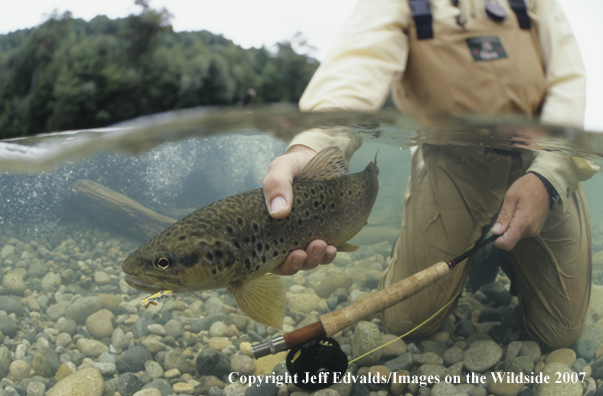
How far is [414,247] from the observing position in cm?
343

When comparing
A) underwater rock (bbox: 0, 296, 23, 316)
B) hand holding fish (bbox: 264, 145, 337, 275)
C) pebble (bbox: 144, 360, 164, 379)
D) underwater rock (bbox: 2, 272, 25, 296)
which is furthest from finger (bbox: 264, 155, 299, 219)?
underwater rock (bbox: 2, 272, 25, 296)

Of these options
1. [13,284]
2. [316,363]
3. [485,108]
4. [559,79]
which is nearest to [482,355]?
[316,363]

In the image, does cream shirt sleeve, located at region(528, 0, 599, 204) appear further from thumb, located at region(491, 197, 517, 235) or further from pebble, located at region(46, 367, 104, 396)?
pebble, located at region(46, 367, 104, 396)

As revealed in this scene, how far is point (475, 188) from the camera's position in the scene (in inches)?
122

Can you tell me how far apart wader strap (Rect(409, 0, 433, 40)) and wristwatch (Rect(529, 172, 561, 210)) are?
4.47 feet

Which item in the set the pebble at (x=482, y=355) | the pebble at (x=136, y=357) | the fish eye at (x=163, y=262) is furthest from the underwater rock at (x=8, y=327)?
the pebble at (x=482, y=355)

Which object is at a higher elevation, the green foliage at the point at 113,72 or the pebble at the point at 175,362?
the green foliage at the point at 113,72

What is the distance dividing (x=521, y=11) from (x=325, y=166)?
7.32 feet

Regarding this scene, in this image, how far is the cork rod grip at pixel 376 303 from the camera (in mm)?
2227

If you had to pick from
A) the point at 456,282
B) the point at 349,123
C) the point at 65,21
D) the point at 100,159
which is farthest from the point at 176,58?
the point at 456,282

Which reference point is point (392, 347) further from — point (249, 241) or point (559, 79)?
point (559, 79)

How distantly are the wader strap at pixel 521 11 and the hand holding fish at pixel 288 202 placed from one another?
2147 millimetres

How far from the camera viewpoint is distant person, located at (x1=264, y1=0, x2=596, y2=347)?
2.72 metres

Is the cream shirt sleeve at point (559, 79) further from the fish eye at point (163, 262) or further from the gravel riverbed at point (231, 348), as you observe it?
the fish eye at point (163, 262)
